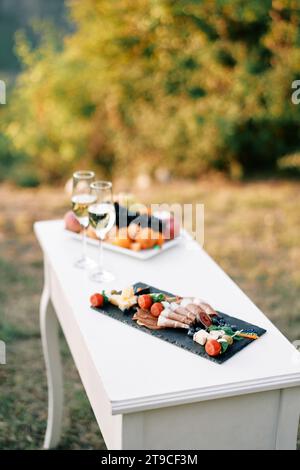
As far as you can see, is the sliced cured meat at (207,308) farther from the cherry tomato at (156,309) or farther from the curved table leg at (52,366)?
the curved table leg at (52,366)

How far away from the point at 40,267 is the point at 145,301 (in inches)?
112

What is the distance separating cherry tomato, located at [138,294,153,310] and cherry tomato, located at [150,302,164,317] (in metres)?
0.03

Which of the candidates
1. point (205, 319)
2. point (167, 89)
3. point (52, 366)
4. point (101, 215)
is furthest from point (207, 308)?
point (167, 89)

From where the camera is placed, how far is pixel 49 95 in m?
6.66

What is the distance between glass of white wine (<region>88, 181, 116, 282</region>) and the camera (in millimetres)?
1719

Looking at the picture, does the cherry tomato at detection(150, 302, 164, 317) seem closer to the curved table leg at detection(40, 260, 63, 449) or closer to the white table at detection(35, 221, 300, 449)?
the white table at detection(35, 221, 300, 449)

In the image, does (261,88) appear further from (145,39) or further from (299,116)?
(145,39)

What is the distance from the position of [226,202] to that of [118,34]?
6.98 ft

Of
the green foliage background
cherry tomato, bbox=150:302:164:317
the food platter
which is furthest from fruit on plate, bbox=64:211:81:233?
the green foliage background

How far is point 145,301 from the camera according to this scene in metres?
1.61

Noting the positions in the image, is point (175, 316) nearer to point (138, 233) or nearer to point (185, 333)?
point (185, 333)

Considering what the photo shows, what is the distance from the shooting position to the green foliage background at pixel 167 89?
229 inches

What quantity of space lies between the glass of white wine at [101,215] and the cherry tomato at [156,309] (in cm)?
30

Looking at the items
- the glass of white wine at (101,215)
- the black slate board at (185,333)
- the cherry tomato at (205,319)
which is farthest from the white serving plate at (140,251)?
the cherry tomato at (205,319)
